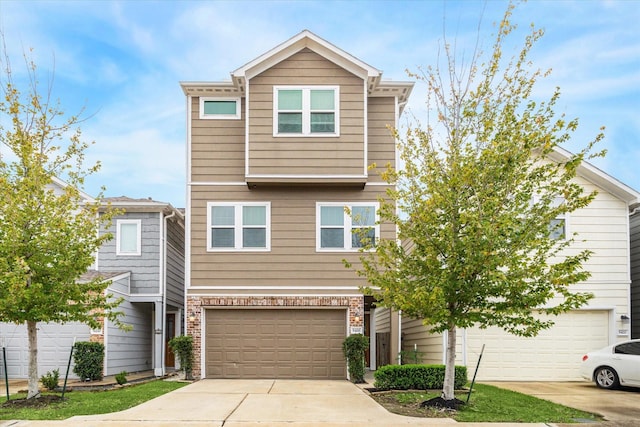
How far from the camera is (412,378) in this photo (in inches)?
613

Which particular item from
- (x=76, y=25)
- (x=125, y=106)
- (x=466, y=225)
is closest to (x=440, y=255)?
(x=466, y=225)

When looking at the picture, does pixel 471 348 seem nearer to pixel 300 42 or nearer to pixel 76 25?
pixel 300 42

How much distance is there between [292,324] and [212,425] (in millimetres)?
8673

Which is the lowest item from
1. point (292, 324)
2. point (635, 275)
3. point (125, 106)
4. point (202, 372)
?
point (202, 372)

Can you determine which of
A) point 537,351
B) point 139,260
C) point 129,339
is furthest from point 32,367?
point 537,351

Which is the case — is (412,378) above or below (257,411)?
below

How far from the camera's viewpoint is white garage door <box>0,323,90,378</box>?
1925cm

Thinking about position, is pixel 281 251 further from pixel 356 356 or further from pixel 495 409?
pixel 495 409

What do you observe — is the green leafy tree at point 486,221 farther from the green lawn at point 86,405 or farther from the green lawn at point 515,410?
the green lawn at point 86,405

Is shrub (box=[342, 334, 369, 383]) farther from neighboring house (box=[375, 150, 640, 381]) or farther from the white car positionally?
the white car

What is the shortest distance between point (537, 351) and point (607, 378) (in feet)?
7.62

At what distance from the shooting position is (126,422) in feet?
34.8

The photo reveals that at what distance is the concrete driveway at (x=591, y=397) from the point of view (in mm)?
11851

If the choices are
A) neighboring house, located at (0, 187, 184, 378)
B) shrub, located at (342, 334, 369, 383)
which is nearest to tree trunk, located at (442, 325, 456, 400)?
shrub, located at (342, 334, 369, 383)
